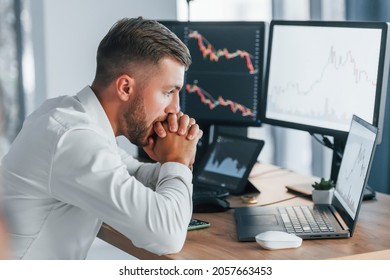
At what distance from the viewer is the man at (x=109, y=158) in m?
1.44

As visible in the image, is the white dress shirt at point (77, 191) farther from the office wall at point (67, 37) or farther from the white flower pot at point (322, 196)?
the office wall at point (67, 37)

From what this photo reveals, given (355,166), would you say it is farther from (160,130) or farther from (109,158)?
(109,158)

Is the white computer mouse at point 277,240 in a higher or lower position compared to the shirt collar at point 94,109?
lower

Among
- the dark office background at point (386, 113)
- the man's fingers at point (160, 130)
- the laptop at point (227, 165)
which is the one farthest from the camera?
the dark office background at point (386, 113)

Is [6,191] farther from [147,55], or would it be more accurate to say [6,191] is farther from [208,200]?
[208,200]

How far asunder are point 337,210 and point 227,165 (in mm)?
475

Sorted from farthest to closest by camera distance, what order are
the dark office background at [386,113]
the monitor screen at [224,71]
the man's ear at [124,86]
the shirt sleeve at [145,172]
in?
the dark office background at [386,113], the monitor screen at [224,71], the shirt sleeve at [145,172], the man's ear at [124,86]

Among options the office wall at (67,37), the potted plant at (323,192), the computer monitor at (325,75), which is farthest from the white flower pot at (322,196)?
the office wall at (67,37)

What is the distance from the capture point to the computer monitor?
192 cm

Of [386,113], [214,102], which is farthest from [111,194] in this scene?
[386,113]

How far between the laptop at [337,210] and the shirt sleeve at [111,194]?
23 centimetres

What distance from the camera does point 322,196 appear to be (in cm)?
193

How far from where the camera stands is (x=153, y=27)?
63.4 inches
